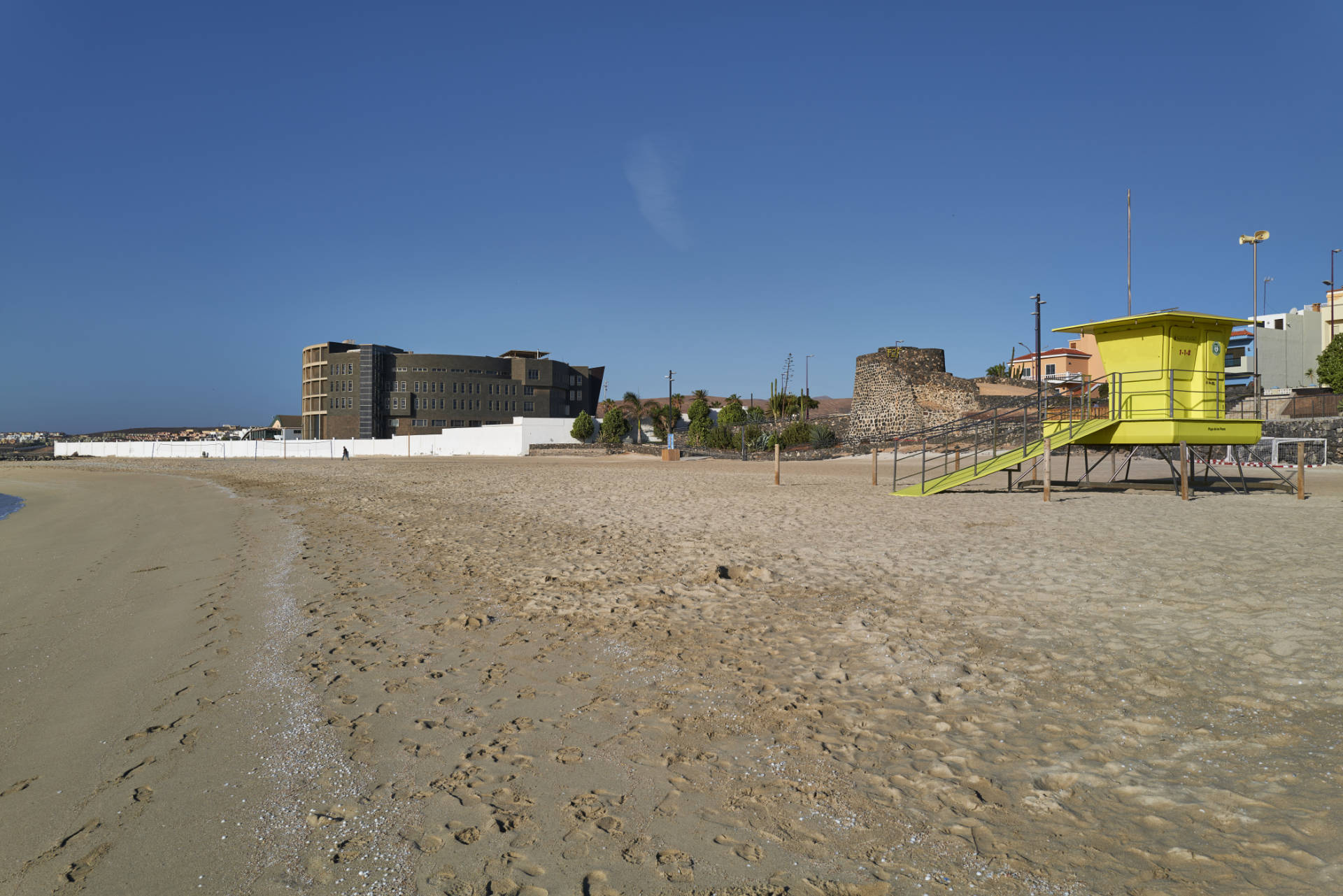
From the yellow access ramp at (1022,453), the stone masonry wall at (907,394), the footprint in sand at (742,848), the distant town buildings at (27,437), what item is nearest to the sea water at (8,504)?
the footprint in sand at (742,848)

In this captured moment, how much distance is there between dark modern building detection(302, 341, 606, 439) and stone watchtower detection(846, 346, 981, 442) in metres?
55.4

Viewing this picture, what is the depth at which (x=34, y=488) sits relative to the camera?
92.5 ft

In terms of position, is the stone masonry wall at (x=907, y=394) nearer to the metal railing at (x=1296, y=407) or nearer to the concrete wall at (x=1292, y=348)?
the metal railing at (x=1296, y=407)

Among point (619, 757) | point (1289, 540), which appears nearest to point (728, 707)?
point (619, 757)

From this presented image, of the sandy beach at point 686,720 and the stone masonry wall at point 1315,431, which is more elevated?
the stone masonry wall at point 1315,431

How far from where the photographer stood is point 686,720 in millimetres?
4191

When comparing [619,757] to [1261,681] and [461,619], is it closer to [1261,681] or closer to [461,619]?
[461,619]

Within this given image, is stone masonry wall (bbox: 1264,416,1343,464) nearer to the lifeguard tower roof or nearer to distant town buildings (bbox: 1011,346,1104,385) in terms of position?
the lifeguard tower roof

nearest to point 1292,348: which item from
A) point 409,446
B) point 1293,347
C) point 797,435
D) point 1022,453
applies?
point 1293,347

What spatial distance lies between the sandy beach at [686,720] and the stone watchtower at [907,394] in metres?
33.0

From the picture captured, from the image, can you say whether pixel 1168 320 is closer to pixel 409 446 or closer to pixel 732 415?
pixel 732 415

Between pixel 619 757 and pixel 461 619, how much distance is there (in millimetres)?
3061

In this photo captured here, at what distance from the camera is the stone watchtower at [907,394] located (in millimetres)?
41562

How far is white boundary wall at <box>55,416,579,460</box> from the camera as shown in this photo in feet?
199
